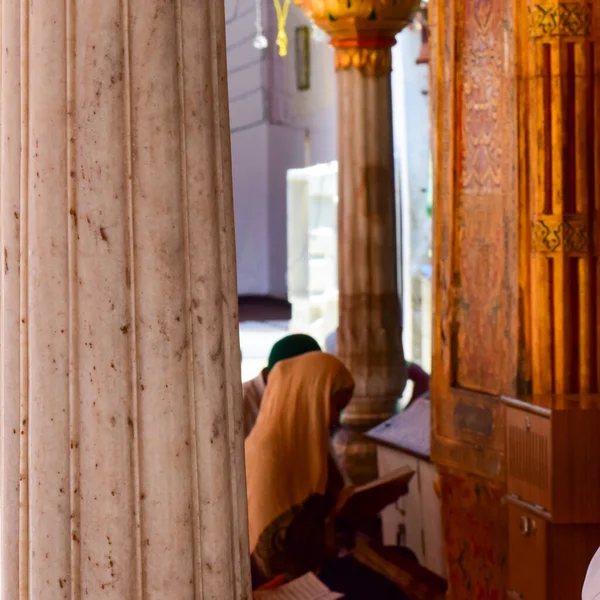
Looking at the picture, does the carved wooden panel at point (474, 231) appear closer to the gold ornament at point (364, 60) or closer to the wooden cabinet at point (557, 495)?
the wooden cabinet at point (557, 495)

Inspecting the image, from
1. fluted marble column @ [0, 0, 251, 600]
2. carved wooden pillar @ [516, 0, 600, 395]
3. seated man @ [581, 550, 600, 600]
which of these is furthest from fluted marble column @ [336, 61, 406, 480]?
seated man @ [581, 550, 600, 600]

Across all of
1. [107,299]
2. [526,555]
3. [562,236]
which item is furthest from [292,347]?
[107,299]

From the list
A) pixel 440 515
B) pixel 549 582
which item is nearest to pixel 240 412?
pixel 549 582

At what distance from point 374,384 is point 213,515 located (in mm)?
3994

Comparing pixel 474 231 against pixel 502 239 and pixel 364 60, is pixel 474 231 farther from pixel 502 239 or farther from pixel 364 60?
pixel 364 60

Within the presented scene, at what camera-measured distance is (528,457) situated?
2.95 meters

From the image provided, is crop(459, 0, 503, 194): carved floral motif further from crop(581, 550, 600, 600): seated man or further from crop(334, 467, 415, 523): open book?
crop(581, 550, 600, 600): seated man

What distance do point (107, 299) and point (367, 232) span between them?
13.3ft

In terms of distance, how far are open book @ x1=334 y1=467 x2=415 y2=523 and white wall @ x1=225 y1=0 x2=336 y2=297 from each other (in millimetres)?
5238

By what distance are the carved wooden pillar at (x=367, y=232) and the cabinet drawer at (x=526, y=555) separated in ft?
6.96

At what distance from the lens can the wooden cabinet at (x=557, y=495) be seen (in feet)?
9.16

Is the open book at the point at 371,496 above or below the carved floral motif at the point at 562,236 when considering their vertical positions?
below

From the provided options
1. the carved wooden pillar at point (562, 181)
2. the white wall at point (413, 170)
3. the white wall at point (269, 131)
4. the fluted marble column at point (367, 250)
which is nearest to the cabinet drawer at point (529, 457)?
the carved wooden pillar at point (562, 181)

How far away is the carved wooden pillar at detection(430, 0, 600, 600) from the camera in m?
3.17
